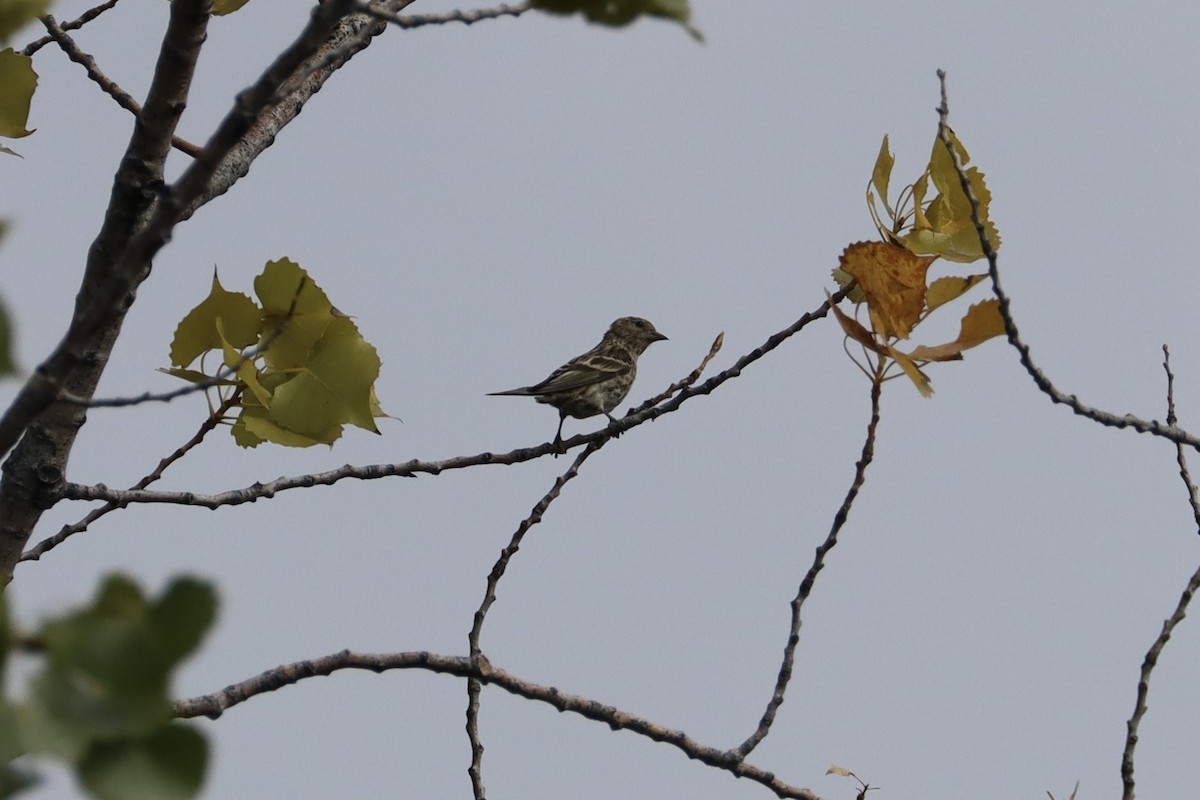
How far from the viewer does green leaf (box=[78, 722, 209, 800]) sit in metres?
0.91

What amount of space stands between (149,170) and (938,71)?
1671 millimetres

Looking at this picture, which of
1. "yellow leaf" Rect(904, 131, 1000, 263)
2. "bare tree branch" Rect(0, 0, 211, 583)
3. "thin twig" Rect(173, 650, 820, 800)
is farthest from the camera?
"yellow leaf" Rect(904, 131, 1000, 263)

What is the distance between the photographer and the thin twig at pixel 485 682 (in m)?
2.57

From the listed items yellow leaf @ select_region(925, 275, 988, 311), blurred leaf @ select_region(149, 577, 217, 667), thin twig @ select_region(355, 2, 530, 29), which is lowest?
blurred leaf @ select_region(149, 577, 217, 667)

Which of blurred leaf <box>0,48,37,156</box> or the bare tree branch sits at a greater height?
blurred leaf <box>0,48,37,156</box>

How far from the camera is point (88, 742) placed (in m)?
0.93

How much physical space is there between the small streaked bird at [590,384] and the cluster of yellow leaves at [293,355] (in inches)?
244

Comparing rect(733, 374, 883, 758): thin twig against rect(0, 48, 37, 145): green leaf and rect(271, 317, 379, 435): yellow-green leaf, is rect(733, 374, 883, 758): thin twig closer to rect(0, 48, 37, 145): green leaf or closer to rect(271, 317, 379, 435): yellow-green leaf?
rect(271, 317, 379, 435): yellow-green leaf

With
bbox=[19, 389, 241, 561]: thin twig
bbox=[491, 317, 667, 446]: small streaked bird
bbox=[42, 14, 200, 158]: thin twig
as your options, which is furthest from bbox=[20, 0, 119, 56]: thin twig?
bbox=[491, 317, 667, 446]: small streaked bird

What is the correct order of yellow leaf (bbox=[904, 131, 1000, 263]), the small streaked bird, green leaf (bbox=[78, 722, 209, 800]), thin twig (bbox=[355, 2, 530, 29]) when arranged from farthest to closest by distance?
the small streaked bird → yellow leaf (bbox=[904, 131, 1000, 263]) → thin twig (bbox=[355, 2, 530, 29]) → green leaf (bbox=[78, 722, 209, 800])

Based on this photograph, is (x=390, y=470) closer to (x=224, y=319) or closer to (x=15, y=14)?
(x=224, y=319)

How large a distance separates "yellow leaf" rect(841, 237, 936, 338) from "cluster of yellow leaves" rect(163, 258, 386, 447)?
3.64 ft

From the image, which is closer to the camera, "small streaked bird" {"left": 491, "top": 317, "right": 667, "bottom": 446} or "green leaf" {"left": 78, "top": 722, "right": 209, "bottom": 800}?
"green leaf" {"left": 78, "top": 722, "right": 209, "bottom": 800}

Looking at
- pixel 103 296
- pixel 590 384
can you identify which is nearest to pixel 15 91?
pixel 103 296
